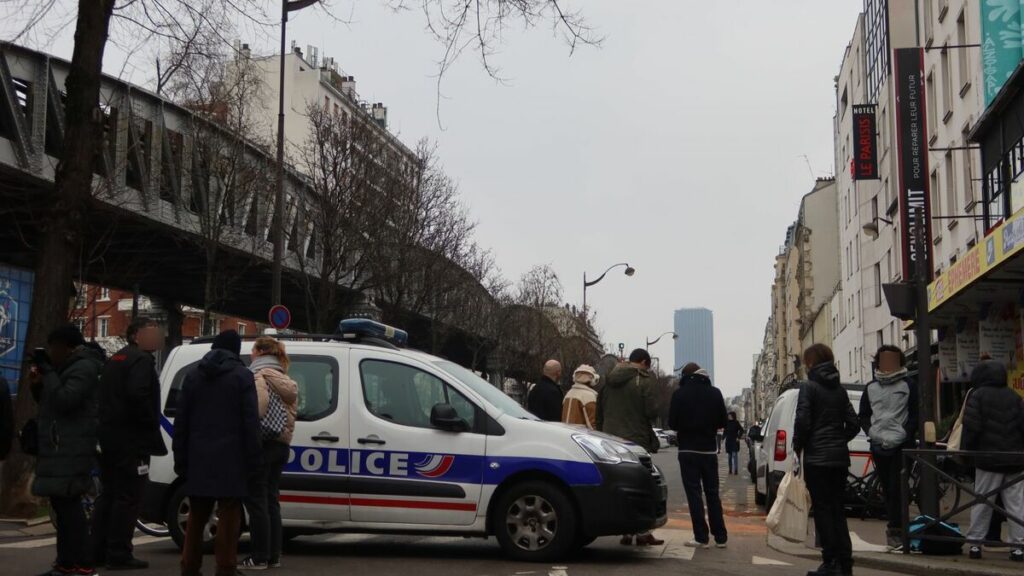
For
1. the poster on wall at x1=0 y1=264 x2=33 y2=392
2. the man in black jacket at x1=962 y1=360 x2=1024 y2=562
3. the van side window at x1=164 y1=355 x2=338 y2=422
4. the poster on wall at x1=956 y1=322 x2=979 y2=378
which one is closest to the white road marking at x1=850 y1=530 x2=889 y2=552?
the man in black jacket at x1=962 y1=360 x2=1024 y2=562

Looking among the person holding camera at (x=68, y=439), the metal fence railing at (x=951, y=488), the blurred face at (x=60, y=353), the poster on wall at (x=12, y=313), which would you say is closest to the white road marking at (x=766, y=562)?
the metal fence railing at (x=951, y=488)

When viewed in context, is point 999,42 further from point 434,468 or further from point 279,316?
point 434,468

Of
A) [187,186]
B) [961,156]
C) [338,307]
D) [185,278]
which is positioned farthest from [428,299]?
[961,156]

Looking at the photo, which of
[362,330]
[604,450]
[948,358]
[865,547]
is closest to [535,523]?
[604,450]

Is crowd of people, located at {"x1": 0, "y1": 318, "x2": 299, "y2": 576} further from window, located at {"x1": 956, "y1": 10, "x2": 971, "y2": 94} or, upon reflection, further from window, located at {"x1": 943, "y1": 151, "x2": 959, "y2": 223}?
window, located at {"x1": 943, "y1": 151, "x2": 959, "y2": 223}

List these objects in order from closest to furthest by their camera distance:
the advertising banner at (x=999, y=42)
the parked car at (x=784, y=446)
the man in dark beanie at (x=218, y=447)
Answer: the man in dark beanie at (x=218, y=447), the parked car at (x=784, y=446), the advertising banner at (x=999, y=42)

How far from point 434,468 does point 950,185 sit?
26272mm

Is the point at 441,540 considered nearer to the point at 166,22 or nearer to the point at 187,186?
the point at 166,22

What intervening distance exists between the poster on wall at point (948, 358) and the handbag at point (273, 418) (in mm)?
22888

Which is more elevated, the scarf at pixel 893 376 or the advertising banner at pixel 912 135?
the advertising banner at pixel 912 135

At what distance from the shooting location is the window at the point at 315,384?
10586 millimetres

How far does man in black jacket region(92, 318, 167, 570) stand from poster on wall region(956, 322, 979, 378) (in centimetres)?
2209

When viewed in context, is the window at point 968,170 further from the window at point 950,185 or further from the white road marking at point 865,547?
the white road marking at point 865,547

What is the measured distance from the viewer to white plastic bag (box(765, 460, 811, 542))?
33.5 feet
